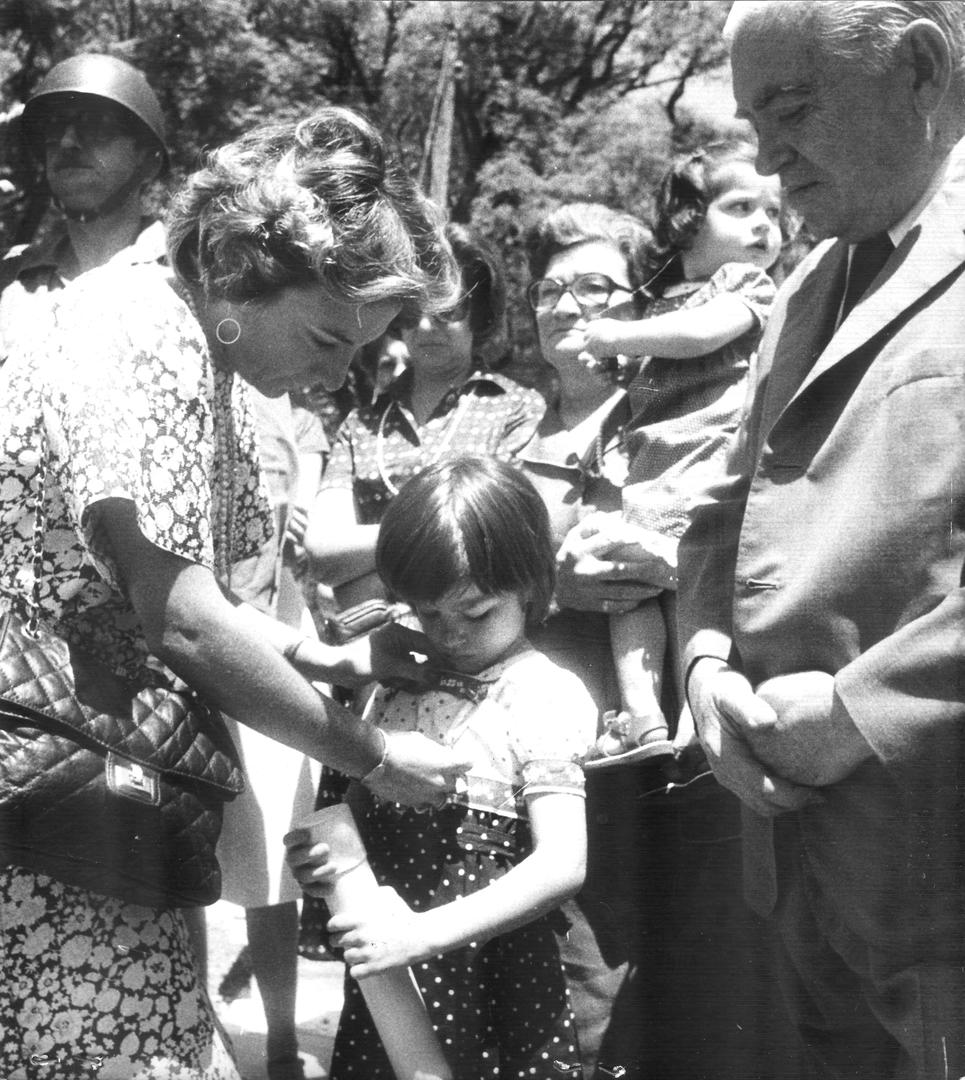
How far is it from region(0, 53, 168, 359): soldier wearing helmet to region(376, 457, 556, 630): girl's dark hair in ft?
4.55

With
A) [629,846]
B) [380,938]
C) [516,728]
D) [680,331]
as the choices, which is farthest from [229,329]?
[629,846]

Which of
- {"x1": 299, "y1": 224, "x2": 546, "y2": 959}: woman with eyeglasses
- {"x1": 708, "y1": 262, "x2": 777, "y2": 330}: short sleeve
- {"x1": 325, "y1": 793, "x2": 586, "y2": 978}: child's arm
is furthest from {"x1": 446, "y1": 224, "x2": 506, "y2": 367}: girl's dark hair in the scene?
{"x1": 325, "y1": 793, "x2": 586, "y2": 978}: child's arm

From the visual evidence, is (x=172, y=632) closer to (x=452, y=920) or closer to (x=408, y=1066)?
(x=452, y=920)

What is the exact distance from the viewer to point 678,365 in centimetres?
282

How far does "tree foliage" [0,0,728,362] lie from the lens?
6.41 m

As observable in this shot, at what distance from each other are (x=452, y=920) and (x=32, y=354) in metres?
0.95

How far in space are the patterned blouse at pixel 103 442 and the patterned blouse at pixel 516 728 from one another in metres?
0.53

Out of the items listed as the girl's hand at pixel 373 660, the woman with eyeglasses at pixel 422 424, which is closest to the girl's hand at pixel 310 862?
the girl's hand at pixel 373 660

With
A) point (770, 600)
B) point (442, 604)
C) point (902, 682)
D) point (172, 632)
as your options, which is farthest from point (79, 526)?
point (902, 682)

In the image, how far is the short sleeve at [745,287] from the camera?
2787mm

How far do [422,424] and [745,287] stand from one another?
0.77 metres

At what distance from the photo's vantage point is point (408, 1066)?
2.07m

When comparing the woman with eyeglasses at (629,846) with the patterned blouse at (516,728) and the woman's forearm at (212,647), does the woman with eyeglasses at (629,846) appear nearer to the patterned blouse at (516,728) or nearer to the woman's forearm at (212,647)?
the patterned blouse at (516,728)

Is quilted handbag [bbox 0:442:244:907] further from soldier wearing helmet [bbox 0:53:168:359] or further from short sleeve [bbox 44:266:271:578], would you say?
soldier wearing helmet [bbox 0:53:168:359]
